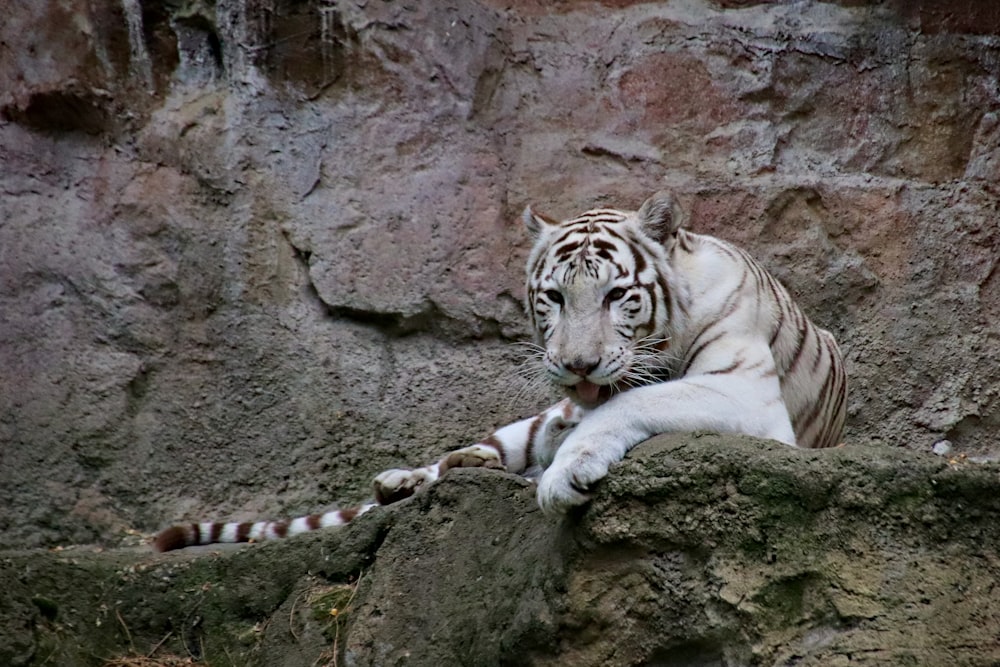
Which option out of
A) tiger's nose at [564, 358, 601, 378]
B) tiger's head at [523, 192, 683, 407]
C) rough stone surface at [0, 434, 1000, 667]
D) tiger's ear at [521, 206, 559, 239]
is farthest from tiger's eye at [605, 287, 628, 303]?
rough stone surface at [0, 434, 1000, 667]

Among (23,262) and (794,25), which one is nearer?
(23,262)

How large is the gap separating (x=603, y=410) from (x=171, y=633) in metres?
1.42

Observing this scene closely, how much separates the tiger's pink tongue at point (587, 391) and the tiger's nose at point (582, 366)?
45 millimetres

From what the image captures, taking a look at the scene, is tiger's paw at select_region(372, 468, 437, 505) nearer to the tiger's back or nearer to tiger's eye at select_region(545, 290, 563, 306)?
tiger's eye at select_region(545, 290, 563, 306)

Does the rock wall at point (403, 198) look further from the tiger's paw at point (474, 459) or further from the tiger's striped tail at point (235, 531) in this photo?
the tiger's paw at point (474, 459)

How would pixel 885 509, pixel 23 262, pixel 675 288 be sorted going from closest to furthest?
pixel 885 509, pixel 675 288, pixel 23 262

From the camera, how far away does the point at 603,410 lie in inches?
128

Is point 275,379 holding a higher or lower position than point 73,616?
higher

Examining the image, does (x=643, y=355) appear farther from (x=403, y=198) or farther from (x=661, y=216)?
(x=403, y=198)

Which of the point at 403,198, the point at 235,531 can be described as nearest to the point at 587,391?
the point at 235,531

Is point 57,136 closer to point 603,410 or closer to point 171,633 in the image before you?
point 171,633

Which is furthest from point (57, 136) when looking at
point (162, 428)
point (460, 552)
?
point (460, 552)

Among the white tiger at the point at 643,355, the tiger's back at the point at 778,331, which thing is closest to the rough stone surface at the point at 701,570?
the white tiger at the point at 643,355

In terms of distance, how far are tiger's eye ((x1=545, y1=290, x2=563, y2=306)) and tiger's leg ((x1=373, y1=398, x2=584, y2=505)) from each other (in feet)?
1.03
